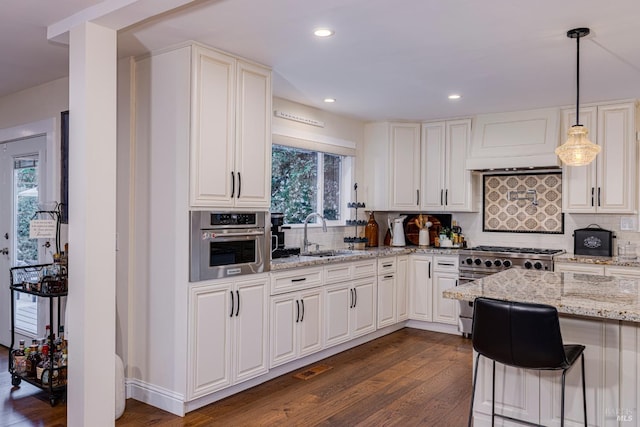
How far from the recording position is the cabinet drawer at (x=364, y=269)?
15.4 ft

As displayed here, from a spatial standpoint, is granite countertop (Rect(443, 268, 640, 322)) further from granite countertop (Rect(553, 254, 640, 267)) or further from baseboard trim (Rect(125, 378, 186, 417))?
baseboard trim (Rect(125, 378, 186, 417))

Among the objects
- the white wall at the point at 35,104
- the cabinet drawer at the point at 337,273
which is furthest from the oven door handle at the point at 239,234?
the white wall at the point at 35,104

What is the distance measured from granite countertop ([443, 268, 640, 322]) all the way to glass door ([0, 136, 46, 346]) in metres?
3.72

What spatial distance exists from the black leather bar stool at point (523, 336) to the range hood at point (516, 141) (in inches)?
115

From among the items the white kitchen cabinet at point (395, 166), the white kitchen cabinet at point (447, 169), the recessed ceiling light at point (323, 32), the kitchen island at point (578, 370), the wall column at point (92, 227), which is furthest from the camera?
the white kitchen cabinet at point (395, 166)

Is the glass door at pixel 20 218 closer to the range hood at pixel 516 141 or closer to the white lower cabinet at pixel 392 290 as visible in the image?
the white lower cabinet at pixel 392 290

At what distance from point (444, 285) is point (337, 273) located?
1531mm

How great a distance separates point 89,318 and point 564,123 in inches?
181

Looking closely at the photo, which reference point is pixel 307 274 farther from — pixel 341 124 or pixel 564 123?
pixel 564 123

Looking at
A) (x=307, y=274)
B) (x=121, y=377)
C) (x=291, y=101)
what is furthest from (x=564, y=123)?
(x=121, y=377)

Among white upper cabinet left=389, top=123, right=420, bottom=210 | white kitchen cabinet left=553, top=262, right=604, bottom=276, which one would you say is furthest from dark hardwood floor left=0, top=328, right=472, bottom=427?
white upper cabinet left=389, top=123, right=420, bottom=210

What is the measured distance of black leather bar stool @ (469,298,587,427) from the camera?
7.23ft

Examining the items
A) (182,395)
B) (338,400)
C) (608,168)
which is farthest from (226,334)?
(608,168)

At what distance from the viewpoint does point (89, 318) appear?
274 centimetres
